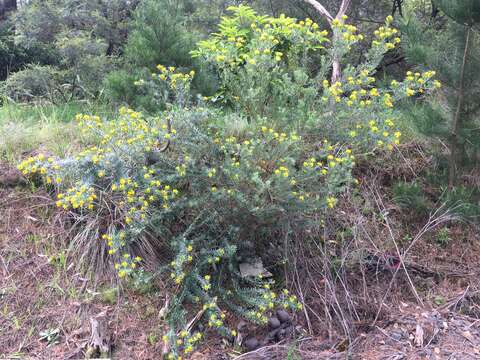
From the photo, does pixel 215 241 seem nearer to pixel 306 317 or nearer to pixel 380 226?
pixel 306 317

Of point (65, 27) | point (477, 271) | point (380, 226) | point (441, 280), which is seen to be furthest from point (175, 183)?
point (65, 27)

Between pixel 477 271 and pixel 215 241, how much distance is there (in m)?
2.11

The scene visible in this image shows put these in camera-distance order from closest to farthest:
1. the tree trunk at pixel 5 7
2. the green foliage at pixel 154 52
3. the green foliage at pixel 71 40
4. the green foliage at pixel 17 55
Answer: the green foliage at pixel 154 52
the green foliage at pixel 71 40
the green foliage at pixel 17 55
the tree trunk at pixel 5 7

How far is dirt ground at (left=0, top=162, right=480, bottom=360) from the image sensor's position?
8.62 ft

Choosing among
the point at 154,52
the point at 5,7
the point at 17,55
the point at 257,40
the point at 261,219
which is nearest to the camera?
the point at 261,219

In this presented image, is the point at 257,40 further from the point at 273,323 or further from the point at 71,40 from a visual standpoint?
the point at 71,40

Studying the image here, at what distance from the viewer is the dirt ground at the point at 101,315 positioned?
8.62ft

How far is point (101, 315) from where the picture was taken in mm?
2725

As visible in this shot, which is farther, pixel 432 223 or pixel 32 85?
pixel 32 85

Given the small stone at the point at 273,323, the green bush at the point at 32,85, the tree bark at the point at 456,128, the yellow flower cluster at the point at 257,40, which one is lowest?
the small stone at the point at 273,323

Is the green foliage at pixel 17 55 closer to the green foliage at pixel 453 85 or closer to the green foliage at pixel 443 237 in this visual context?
the green foliage at pixel 453 85

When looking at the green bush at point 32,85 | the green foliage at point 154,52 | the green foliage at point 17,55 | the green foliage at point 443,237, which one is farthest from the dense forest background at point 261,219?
the green foliage at point 17,55

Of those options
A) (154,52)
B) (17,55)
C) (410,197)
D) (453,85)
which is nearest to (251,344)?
(410,197)

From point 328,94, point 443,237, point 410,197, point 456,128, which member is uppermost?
point 328,94
